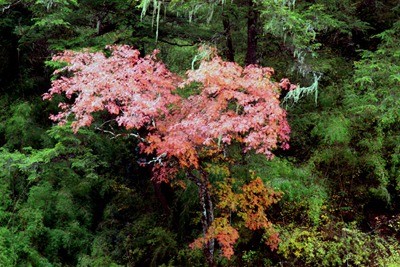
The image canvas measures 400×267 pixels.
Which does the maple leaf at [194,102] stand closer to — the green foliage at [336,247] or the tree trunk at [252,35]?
the green foliage at [336,247]

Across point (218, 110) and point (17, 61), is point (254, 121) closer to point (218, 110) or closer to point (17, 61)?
point (218, 110)

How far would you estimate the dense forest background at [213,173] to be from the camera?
652 centimetres

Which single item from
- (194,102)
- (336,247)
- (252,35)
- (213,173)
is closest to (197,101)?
(194,102)

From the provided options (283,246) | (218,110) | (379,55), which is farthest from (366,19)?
(283,246)

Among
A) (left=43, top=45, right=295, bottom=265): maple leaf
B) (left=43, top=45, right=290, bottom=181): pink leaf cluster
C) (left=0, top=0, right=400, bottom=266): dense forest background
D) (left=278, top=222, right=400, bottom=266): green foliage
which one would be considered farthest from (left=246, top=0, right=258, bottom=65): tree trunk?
(left=278, top=222, right=400, bottom=266): green foliage

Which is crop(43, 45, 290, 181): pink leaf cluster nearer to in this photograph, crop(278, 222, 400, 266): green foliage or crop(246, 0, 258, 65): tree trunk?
crop(246, 0, 258, 65): tree trunk

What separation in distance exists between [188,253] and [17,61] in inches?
387

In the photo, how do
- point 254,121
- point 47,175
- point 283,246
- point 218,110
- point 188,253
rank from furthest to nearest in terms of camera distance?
point 47,175 → point 188,253 → point 283,246 → point 218,110 → point 254,121

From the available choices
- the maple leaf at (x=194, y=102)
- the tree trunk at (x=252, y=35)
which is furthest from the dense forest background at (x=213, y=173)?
the maple leaf at (x=194, y=102)

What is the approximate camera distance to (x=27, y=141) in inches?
320

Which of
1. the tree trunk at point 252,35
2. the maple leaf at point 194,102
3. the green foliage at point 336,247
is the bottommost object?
the green foliage at point 336,247

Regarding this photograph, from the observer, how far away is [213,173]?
7.97 m

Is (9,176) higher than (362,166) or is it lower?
lower

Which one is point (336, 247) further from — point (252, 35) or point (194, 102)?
point (252, 35)
